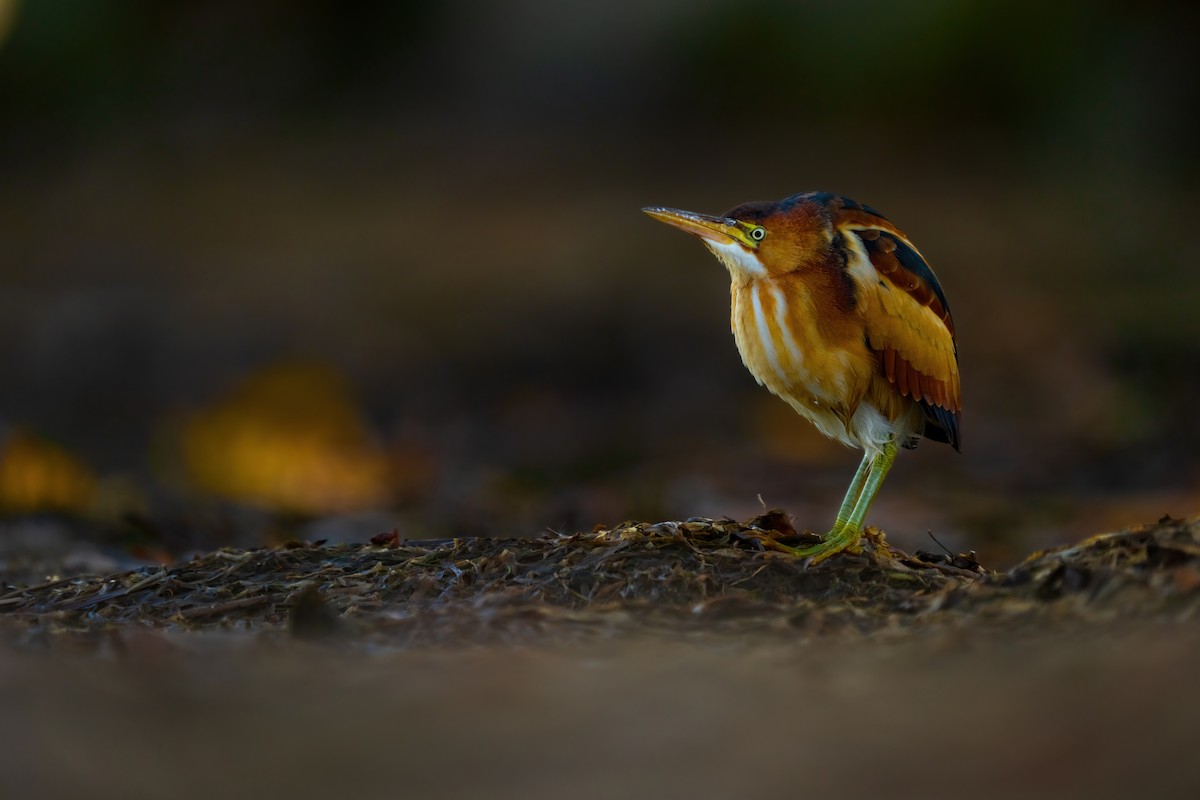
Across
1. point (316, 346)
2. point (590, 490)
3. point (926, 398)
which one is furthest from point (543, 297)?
point (926, 398)

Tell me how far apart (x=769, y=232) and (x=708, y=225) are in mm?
226

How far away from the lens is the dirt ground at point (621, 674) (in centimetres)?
316

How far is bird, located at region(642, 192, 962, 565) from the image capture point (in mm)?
5391

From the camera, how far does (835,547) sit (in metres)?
5.25

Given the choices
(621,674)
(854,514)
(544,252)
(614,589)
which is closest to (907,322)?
(854,514)

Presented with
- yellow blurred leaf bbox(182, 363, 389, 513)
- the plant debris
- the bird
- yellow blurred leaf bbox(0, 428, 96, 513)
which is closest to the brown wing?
the bird

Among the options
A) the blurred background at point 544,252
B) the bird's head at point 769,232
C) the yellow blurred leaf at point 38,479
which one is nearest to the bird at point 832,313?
the bird's head at point 769,232

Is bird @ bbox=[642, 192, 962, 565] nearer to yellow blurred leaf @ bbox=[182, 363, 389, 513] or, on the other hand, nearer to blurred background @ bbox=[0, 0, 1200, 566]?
blurred background @ bbox=[0, 0, 1200, 566]

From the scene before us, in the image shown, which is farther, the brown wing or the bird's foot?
the brown wing

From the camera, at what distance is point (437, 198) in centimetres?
2086

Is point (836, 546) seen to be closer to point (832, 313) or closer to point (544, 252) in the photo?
point (832, 313)

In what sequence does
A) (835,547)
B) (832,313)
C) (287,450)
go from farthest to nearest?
(287,450)
(832,313)
(835,547)

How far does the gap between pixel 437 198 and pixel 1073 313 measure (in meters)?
8.86

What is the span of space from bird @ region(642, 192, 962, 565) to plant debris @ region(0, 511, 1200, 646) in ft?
0.98
